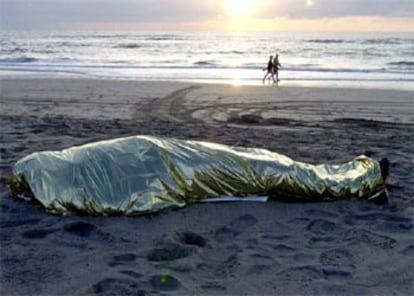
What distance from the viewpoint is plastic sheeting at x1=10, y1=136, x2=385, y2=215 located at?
4.55 metres

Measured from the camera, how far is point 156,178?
460 centimetres

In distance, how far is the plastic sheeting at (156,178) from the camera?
14.9ft

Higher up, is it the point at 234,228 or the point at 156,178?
the point at 156,178

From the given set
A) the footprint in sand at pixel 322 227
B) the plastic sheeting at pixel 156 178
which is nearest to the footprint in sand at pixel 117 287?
the plastic sheeting at pixel 156 178

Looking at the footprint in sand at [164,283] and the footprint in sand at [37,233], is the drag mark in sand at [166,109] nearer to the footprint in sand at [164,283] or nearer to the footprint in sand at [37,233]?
the footprint in sand at [37,233]

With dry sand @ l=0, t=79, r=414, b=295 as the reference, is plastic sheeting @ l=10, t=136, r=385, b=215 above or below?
above

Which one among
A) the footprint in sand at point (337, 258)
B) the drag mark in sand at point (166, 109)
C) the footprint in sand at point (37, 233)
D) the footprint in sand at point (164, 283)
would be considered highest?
the drag mark in sand at point (166, 109)

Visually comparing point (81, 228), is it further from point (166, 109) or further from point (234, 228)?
point (166, 109)

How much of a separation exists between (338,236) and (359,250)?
11.2 inches

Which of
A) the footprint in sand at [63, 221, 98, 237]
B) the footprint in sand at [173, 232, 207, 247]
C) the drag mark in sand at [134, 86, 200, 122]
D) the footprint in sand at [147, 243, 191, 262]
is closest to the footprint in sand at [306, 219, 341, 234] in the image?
the footprint in sand at [173, 232, 207, 247]

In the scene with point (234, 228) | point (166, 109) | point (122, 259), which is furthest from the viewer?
point (166, 109)

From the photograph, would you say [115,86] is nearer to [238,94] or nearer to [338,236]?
[238,94]

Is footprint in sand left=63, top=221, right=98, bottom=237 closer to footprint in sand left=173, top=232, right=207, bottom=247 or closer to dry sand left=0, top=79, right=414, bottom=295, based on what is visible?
dry sand left=0, top=79, right=414, bottom=295

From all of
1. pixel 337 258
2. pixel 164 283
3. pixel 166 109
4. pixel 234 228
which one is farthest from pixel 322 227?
pixel 166 109
